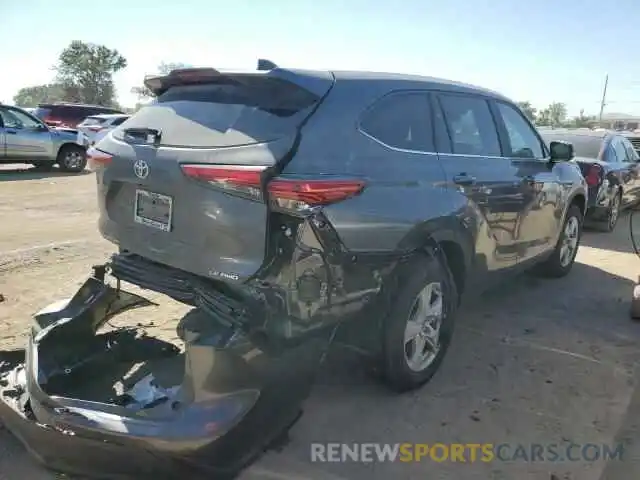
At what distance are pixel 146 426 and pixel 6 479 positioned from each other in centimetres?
76

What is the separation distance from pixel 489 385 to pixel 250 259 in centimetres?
193

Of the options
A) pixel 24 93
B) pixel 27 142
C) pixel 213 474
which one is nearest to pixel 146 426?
pixel 213 474

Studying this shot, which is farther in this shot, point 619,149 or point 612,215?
point 619,149

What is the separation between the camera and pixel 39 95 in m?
66.2

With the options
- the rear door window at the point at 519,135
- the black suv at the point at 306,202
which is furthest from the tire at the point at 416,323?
the rear door window at the point at 519,135

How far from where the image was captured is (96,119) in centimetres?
1923

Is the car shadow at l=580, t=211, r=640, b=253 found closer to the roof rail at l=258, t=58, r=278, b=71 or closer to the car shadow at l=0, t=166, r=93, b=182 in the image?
the roof rail at l=258, t=58, r=278, b=71

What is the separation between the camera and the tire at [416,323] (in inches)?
134

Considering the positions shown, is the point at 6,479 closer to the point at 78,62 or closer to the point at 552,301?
the point at 552,301

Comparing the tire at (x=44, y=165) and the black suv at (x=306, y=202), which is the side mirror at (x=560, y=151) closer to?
the black suv at (x=306, y=202)

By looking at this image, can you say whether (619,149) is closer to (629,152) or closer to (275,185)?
(629,152)

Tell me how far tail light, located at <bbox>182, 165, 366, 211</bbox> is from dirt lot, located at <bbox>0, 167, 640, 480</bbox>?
4.19 feet

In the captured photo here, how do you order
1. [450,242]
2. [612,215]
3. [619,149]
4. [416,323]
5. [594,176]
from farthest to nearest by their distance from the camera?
[619,149] < [612,215] < [594,176] < [450,242] < [416,323]

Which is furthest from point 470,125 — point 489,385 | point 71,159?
point 71,159
